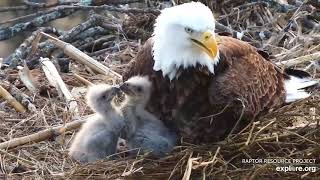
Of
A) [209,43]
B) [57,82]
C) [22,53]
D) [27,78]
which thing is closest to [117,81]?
[57,82]

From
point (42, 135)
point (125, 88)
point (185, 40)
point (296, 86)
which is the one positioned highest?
point (185, 40)

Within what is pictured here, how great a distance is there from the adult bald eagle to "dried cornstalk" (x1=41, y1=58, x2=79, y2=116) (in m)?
0.73

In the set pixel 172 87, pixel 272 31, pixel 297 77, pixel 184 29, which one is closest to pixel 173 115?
pixel 172 87

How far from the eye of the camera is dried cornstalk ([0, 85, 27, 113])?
498cm

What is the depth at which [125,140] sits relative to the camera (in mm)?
4176

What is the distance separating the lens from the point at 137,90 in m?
4.04

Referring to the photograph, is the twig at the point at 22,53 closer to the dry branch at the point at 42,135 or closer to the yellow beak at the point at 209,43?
the dry branch at the point at 42,135

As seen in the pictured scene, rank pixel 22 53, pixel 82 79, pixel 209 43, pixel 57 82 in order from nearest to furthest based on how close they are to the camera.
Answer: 1. pixel 209 43
2. pixel 57 82
3. pixel 82 79
4. pixel 22 53

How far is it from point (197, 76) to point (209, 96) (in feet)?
0.44

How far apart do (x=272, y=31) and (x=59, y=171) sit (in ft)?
8.07

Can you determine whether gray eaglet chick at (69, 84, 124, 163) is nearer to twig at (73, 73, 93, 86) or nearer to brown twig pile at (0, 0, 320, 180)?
brown twig pile at (0, 0, 320, 180)

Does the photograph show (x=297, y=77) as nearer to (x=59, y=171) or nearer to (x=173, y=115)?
(x=173, y=115)

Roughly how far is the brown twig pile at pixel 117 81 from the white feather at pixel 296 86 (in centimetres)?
19

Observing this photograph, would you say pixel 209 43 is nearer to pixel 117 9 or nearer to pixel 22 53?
pixel 117 9
